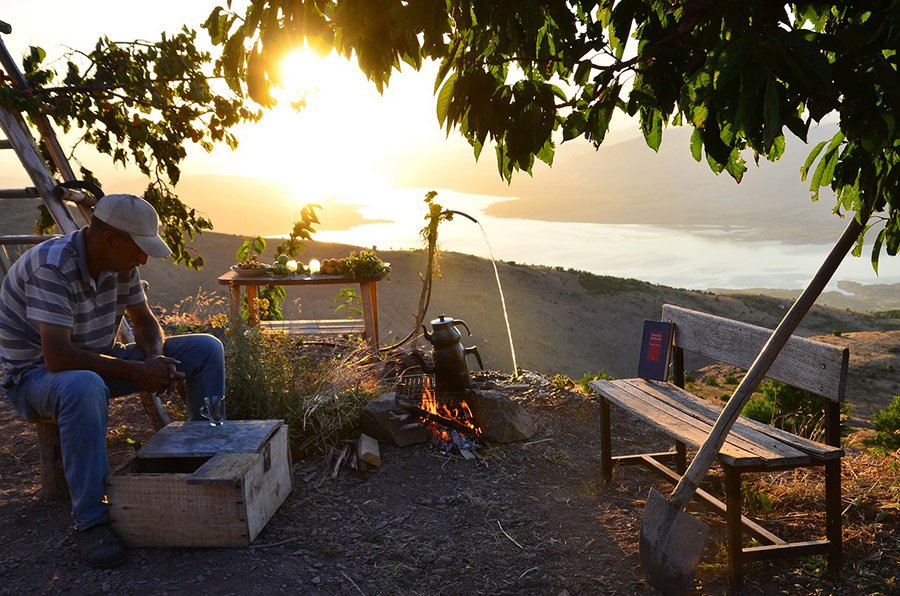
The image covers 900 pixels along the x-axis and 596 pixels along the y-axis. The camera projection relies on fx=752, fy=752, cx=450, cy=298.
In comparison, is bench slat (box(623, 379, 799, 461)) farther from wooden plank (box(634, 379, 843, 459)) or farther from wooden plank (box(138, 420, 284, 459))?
wooden plank (box(138, 420, 284, 459))

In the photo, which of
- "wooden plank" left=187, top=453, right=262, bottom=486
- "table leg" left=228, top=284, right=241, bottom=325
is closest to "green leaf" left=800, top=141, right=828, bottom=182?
"wooden plank" left=187, top=453, right=262, bottom=486

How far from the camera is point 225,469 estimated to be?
11.0 feet

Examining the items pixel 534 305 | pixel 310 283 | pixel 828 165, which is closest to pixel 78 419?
pixel 828 165

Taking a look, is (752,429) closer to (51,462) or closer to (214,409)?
(214,409)

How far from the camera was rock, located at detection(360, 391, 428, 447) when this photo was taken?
4895 mm

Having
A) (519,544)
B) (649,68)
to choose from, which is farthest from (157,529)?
(649,68)

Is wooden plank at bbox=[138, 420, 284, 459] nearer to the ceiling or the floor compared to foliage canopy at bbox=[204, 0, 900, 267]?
nearer to the floor

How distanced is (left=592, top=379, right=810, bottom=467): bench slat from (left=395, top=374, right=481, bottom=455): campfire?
39.1 inches

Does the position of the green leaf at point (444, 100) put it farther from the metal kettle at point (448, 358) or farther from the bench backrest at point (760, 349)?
the metal kettle at point (448, 358)

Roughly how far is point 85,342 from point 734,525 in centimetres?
320

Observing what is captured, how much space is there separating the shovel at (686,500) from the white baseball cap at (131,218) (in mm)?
2645

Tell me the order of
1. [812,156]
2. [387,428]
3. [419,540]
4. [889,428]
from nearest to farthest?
[812,156] < [419,540] < [387,428] < [889,428]

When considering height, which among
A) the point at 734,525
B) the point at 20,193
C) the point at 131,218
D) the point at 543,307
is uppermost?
the point at 20,193

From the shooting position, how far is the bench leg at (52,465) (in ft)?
12.7
